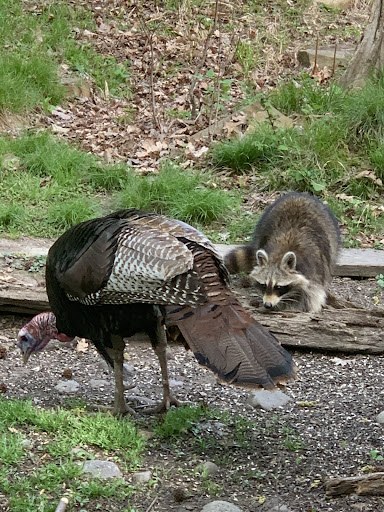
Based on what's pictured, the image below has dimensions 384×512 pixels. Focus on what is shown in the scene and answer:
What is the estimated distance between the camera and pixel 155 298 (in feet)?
12.9

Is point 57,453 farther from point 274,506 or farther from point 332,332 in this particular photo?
point 332,332

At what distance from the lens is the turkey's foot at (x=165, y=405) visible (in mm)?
4465

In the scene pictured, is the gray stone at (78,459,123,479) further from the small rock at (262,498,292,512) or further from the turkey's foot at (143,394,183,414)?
the turkey's foot at (143,394,183,414)

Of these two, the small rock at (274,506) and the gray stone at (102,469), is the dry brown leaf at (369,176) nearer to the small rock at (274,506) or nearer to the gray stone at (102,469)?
the small rock at (274,506)

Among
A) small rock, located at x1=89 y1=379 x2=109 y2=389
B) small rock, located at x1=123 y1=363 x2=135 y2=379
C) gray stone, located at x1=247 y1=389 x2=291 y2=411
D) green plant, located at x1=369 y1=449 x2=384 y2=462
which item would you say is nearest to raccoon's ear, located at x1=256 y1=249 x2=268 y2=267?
small rock, located at x1=123 y1=363 x2=135 y2=379

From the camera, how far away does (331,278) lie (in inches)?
259

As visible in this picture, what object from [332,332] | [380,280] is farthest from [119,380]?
[380,280]

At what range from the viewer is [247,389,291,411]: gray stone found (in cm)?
463

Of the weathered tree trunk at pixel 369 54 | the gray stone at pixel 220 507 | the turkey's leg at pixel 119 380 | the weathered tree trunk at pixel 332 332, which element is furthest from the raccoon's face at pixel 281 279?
the weathered tree trunk at pixel 369 54

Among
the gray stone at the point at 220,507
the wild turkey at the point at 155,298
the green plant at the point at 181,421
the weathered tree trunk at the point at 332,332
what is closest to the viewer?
the gray stone at the point at 220,507

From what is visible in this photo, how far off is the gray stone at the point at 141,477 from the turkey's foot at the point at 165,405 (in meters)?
0.78

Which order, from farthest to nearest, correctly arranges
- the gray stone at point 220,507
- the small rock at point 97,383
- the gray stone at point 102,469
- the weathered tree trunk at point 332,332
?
1. the weathered tree trunk at point 332,332
2. the small rock at point 97,383
3. the gray stone at point 102,469
4. the gray stone at point 220,507

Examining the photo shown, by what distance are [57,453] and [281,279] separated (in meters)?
2.89

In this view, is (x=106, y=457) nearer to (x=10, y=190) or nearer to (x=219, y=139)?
(x=10, y=190)
